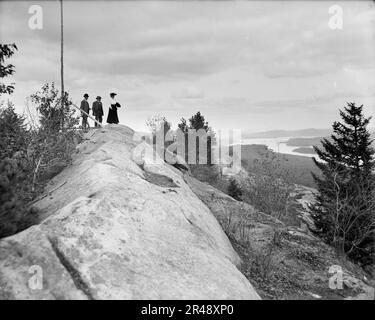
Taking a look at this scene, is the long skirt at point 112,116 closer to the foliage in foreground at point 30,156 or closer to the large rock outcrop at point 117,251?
the foliage in foreground at point 30,156

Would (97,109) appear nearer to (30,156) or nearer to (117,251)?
(30,156)

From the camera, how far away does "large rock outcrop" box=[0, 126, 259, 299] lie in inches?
273

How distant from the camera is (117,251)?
7645 mm

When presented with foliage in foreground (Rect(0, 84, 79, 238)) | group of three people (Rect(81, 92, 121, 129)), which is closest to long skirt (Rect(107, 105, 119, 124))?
group of three people (Rect(81, 92, 121, 129))

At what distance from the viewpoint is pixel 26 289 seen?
6832 mm

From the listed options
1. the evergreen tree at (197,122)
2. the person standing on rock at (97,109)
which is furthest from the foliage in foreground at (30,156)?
the evergreen tree at (197,122)

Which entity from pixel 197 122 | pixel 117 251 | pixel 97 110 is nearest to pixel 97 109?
pixel 97 110

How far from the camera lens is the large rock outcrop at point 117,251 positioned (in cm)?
694

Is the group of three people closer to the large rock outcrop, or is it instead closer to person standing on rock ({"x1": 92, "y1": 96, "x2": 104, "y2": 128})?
person standing on rock ({"x1": 92, "y1": 96, "x2": 104, "y2": 128})
